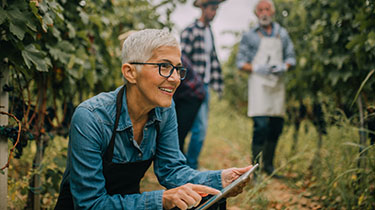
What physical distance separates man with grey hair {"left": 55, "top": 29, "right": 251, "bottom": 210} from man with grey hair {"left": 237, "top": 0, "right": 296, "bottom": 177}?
6.44ft

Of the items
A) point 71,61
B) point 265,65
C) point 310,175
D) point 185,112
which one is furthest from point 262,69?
point 71,61

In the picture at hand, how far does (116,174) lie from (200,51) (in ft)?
7.06

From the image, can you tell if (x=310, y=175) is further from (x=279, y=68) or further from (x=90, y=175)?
(x=90, y=175)

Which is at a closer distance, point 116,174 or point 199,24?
point 116,174

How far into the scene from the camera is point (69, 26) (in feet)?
8.05

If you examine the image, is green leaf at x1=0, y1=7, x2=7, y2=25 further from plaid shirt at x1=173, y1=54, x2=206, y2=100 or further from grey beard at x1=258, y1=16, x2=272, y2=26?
grey beard at x1=258, y1=16, x2=272, y2=26

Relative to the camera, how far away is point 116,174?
1.71 metres

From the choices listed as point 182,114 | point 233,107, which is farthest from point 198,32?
point 233,107

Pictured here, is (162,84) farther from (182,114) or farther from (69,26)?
(182,114)

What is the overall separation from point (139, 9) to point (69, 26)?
2.22 metres

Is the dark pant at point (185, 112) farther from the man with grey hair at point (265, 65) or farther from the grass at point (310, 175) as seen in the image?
the man with grey hair at point (265, 65)

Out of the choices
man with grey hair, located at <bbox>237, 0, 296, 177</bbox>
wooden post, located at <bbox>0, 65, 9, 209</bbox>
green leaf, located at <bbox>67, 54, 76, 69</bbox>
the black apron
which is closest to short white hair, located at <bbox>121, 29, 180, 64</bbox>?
the black apron

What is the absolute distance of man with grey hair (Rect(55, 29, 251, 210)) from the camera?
147 centimetres

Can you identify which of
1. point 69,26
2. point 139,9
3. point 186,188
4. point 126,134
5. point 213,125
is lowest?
point 213,125
